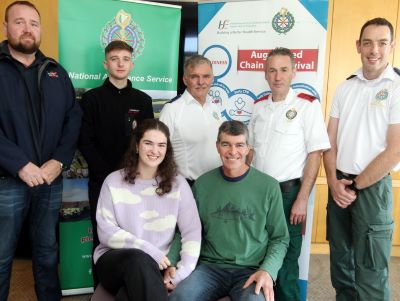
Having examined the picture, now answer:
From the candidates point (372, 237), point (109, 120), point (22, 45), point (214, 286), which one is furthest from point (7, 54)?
point (372, 237)

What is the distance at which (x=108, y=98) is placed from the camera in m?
2.24

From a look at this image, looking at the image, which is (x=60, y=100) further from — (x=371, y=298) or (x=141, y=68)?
(x=371, y=298)

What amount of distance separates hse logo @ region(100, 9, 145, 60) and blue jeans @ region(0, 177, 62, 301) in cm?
109

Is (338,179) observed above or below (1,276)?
above

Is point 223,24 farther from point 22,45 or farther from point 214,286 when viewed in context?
point 214,286

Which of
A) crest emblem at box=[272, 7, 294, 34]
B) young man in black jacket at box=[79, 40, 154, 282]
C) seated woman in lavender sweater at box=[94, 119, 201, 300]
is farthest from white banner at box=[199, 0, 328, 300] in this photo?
seated woman in lavender sweater at box=[94, 119, 201, 300]

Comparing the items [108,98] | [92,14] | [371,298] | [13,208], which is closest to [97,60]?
[92,14]

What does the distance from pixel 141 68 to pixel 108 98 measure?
0.57 metres

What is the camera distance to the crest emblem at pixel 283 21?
8.33 ft

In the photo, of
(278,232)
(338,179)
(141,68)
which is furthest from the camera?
(141,68)

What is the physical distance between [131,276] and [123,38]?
5.82ft

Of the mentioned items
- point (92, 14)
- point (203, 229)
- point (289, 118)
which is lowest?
point (203, 229)

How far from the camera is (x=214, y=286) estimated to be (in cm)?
168

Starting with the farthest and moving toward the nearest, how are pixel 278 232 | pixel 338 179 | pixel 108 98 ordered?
pixel 108 98 < pixel 338 179 < pixel 278 232
